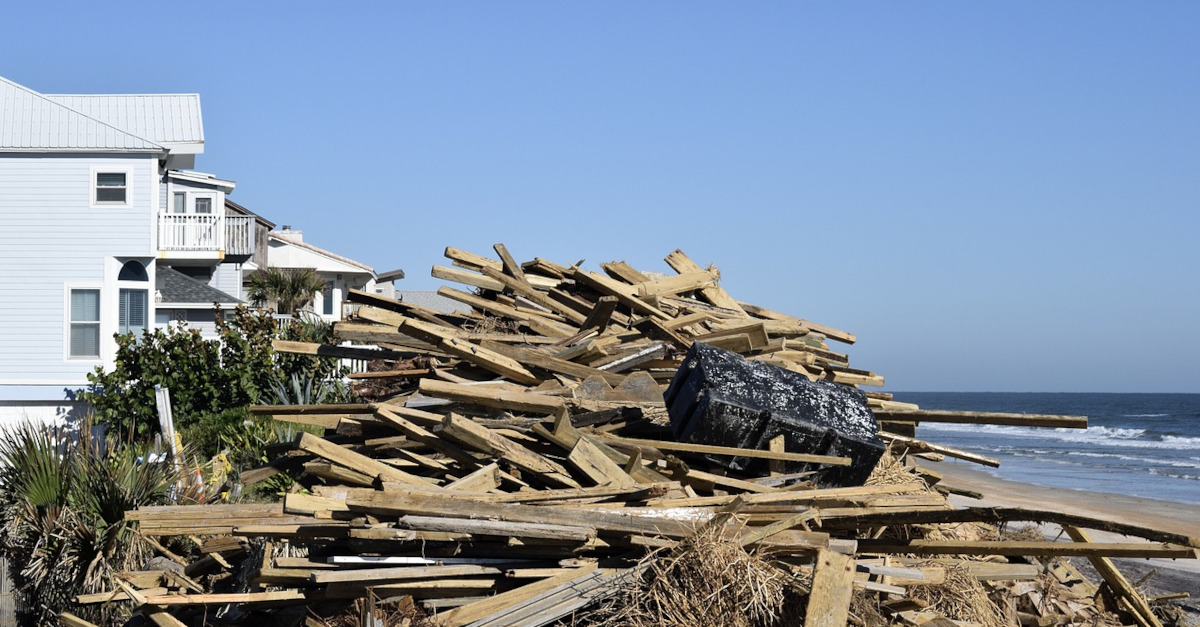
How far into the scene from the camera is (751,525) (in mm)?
6062

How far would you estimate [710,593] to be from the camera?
5.42 m

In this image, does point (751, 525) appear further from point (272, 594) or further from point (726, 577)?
point (272, 594)

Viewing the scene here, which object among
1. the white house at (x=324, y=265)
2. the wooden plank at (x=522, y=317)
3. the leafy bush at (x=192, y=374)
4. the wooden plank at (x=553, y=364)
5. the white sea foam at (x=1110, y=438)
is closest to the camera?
the wooden plank at (x=553, y=364)

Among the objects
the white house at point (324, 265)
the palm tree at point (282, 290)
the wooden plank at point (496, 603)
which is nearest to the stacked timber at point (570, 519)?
the wooden plank at point (496, 603)

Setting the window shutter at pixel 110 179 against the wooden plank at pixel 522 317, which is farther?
the window shutter at pixel 110 179

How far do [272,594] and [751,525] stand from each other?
2.60m

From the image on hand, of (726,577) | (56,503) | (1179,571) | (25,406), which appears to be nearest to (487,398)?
(726,577)

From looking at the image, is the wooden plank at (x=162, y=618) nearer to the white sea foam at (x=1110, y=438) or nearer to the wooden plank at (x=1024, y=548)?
the wooden plank at (x=1024, y=548)

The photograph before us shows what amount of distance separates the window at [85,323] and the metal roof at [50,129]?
125 inches

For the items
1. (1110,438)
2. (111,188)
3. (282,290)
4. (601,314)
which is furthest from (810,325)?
(1110,438)

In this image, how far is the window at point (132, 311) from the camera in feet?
79.8

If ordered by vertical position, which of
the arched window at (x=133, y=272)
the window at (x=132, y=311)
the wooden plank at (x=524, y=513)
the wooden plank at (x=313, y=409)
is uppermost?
the arched window at (x=133, y=272)

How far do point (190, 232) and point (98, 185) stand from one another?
23.7 feet

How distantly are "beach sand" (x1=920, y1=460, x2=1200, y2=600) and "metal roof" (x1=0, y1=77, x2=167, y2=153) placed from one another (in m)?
18.2
